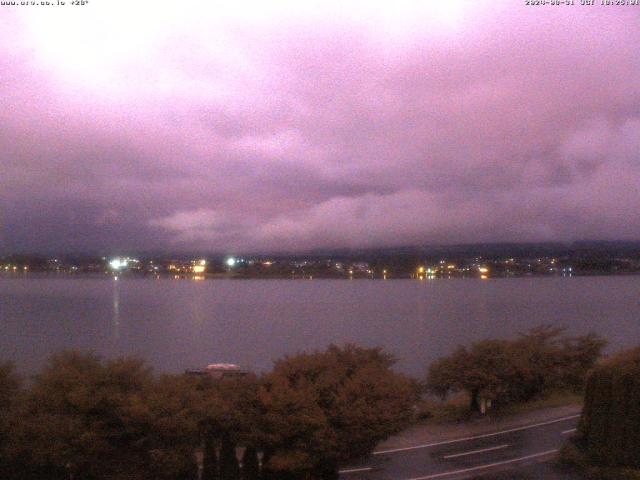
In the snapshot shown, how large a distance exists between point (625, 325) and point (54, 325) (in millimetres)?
60260

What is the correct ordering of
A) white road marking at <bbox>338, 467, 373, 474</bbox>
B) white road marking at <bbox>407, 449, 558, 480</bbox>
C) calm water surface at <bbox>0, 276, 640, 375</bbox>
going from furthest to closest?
calm water surface at <bbox>0, 276, 640, 375</bbox>
white road marking at <bbox>338, 467, 373, 474</bbox>
white road marking at <bbox>407, 449, 558, 480</bbox>

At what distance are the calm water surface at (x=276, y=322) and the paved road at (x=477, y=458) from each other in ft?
78.8

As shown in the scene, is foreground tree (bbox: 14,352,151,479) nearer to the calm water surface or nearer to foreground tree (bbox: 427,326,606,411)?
foreground tree (bbox: 427,326,606,411)

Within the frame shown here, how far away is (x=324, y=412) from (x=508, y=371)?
52.0ft

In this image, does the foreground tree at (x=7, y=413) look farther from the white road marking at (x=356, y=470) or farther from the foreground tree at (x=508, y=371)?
the foreground tree at (x=508, y=371)

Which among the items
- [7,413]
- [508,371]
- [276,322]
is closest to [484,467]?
[7,413]

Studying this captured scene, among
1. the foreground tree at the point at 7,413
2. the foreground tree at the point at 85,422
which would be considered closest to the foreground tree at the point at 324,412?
the foreground tree at the point at 85,422

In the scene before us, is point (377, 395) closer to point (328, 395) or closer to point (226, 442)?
point (328, 395)

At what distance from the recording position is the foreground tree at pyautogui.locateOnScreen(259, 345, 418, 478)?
587 inches

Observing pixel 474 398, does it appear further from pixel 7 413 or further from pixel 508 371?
pixel 7 413

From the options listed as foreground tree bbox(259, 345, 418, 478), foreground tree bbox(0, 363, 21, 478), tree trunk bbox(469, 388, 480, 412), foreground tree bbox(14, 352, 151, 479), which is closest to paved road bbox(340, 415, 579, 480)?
foreground tree bbox(259, 345, 418, 478)

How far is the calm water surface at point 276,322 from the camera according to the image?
62031 millimetres

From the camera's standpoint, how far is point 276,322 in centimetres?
8419

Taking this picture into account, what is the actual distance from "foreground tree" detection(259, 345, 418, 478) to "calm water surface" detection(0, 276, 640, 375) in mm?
26760
